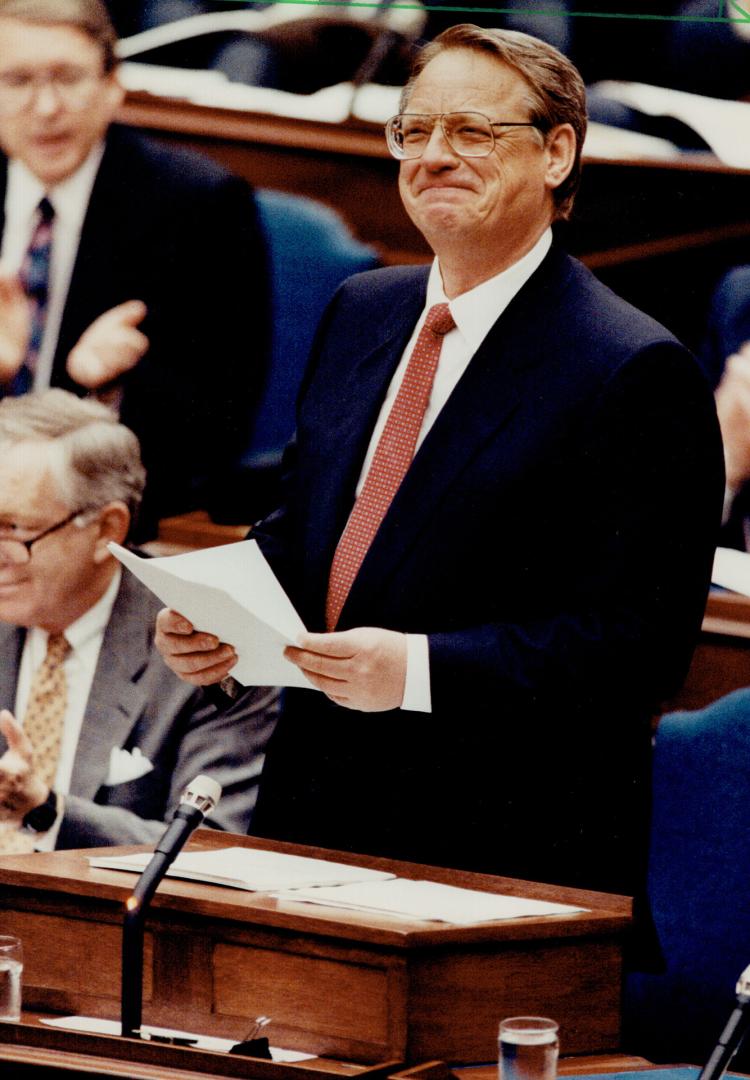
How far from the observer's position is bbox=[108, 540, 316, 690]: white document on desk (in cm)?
207

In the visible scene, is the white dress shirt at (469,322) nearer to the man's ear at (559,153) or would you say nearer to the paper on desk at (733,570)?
the man's ear at (559,153)

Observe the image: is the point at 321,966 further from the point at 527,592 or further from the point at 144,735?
the point at 144,735

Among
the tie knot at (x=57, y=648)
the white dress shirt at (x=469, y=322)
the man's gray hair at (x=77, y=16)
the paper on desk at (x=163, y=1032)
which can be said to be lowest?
the paper on desk at (x=163, y=1032)

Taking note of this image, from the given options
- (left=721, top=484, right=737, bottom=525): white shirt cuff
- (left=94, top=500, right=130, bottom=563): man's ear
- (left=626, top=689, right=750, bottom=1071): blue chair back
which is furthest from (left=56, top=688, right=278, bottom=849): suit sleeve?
(left=721, top=484, right=737, bottom=525): white shirt cuff

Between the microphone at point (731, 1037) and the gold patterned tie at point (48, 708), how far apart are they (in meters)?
2.18

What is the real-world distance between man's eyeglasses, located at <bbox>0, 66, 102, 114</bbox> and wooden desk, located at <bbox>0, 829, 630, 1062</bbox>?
2.14 meters

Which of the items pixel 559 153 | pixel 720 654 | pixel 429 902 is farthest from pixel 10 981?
pixel 720 654

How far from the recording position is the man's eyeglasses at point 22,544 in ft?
11.9

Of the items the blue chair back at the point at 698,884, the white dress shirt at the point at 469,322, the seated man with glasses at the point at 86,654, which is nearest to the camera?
the white dress shirt at the point at 469,322

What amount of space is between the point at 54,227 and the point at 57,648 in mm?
942

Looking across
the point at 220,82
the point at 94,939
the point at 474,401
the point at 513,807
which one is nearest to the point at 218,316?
the point at 220,82

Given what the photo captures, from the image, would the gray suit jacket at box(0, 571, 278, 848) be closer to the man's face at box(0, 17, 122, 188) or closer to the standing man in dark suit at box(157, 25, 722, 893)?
the standing man in dark suit at box(157, 25, 722, 893)

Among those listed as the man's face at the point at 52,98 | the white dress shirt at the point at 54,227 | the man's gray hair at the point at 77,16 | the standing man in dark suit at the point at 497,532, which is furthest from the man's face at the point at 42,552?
the standing man in dark suit at the point at 497,532

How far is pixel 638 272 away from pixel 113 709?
54.3 inches
